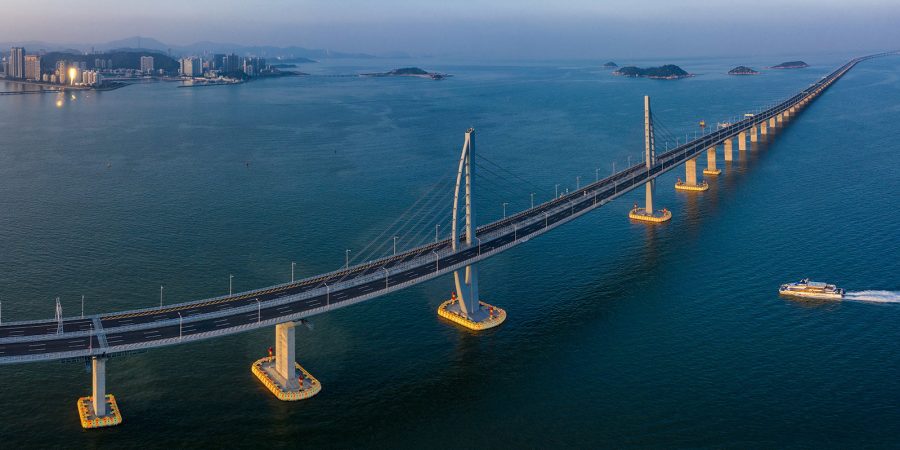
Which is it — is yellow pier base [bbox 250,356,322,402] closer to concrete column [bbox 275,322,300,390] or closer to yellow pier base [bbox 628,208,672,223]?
concrete column [bbox 275,322,300,390]

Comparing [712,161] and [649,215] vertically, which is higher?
[712,161]

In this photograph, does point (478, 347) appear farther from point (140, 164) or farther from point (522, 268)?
point (140, 164)

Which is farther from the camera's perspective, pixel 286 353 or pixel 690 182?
pixel 690 182

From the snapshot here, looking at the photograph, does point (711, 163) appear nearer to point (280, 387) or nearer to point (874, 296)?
point (874, 296)

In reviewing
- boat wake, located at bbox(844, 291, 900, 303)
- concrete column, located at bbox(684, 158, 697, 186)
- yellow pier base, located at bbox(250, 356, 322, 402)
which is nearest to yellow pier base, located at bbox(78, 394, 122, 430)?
yellow pier base, located at bbox(250, 356, 322, 402)

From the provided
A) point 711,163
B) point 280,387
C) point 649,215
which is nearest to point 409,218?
point 649,215

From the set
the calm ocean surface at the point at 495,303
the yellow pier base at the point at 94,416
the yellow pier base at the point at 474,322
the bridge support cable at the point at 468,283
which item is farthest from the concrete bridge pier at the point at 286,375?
the bridge support cable at the point at 468,283

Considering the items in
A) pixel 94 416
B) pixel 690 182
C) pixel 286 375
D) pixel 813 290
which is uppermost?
pixel 690 182
